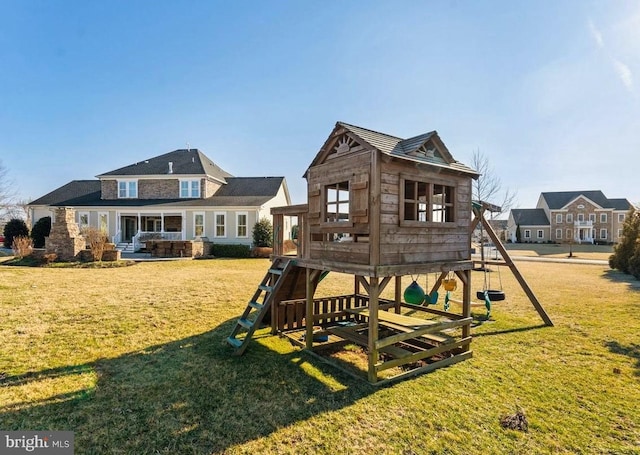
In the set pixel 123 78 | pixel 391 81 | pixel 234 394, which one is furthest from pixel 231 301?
pixel 123 78

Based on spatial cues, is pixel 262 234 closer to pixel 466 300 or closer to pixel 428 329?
pixel 466 300

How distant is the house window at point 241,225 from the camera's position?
89.7 ft

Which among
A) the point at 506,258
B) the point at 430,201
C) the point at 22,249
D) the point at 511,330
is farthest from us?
the point at 22,249

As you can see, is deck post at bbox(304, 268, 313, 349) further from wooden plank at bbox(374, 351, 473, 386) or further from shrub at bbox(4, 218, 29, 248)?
shrub at bbox(4, 218, 29, 248)

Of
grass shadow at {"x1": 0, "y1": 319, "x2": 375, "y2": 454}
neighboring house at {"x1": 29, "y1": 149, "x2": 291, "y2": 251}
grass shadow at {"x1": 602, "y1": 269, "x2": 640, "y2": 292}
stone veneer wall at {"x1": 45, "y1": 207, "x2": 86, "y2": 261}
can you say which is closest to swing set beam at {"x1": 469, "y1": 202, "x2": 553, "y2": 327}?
grass shadow at {"x1": 0, "y1": 319, "x2": 375, "y2": 454}

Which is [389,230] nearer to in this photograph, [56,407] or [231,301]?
[56,407]

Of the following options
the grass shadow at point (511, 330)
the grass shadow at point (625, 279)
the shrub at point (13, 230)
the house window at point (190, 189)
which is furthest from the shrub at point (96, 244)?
the grass shadow at point (625, 279)

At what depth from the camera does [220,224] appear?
27.6 m

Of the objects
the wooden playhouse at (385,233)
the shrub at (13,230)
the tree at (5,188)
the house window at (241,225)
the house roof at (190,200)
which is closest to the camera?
the wooden playhouse at (385,233)

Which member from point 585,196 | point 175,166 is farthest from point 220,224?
point 585,196

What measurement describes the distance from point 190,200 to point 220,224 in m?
4.21

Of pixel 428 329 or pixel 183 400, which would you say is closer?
pixel 183 400

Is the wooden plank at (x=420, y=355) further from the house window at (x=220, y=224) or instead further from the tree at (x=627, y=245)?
the house window at (x=220, y=224)

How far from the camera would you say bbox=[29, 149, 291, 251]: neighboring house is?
1079 inches
